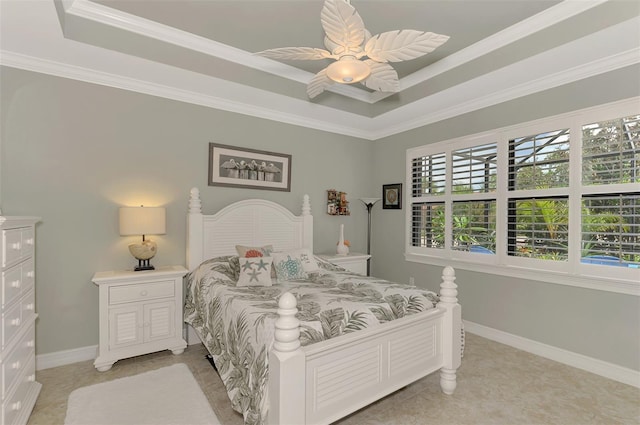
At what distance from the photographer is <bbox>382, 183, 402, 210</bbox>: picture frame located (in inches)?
180

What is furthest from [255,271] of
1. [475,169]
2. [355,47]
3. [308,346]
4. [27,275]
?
[475,169]

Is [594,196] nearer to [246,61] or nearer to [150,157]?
[246,61]

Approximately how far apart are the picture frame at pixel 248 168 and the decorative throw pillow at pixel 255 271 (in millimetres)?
1209

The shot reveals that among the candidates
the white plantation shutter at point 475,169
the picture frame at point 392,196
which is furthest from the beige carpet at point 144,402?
the white plantation shutter at point 475,169

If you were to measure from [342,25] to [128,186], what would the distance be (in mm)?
2614

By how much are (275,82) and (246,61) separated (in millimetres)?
416

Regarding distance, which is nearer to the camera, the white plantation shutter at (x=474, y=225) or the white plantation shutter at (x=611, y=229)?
the white plantation shutter at (x=611, y=229)

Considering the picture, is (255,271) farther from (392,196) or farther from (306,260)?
(392,196)

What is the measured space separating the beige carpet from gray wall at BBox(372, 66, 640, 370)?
3000 mm

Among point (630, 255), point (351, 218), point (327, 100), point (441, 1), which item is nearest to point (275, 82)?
point (327, 100)

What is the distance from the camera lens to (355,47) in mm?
1934

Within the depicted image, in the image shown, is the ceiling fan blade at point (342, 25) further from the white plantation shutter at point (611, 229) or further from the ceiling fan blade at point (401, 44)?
the white plantation shutter at point (611, 229)

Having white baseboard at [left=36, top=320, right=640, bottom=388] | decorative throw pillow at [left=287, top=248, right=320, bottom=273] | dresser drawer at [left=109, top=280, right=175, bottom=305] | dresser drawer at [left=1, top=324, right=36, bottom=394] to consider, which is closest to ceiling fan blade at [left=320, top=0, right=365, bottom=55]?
decorative throw pillow at [left=287, top=248, right=320, bottom=273]

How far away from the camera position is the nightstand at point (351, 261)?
4.10 m
